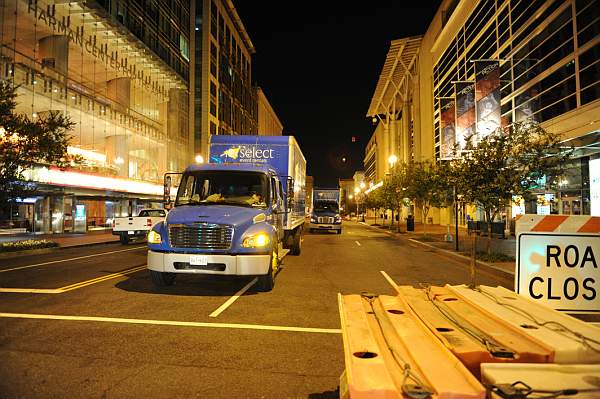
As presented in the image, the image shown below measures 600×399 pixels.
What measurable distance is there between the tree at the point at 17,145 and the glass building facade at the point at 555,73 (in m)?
19.4

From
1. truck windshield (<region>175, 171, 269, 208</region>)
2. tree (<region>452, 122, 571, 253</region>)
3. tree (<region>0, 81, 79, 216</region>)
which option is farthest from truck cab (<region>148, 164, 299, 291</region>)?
tree (<region>0, 81, 79, 216</region>)

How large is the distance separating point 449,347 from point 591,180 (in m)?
23.7

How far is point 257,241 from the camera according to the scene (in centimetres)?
800

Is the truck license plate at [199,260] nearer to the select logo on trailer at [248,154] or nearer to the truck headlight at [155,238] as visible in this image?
the truck headlight at [155,238]

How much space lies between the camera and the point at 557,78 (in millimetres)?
22406

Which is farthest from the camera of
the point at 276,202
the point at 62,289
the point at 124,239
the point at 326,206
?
the point at 326,206

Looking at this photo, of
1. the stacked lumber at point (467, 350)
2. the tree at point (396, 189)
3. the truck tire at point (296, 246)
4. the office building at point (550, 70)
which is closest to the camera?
the stacked lumber at point (467, 350)

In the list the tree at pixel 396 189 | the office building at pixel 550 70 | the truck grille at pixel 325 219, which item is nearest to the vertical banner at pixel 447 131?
the office building at pixel 550 70

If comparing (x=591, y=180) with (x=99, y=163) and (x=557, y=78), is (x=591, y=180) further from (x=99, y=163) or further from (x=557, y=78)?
(x=99, y=163)

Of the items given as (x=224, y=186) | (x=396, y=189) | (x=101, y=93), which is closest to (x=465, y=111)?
(x=396, y=189)

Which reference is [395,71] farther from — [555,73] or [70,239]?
[70,239]

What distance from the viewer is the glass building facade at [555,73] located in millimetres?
19328

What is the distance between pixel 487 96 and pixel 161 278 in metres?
22.7

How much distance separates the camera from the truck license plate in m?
7.71
